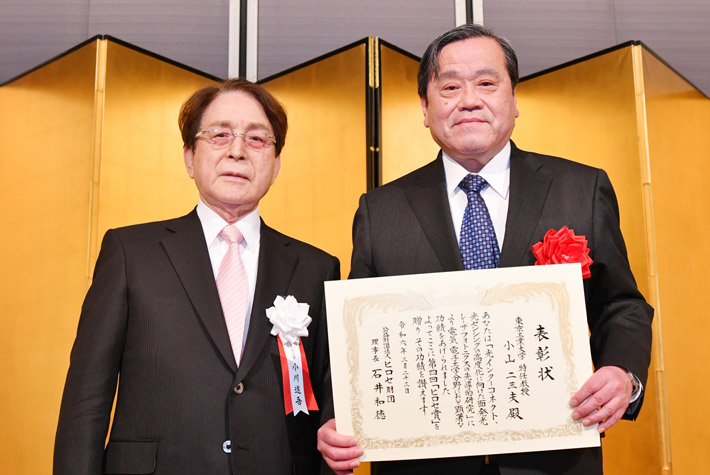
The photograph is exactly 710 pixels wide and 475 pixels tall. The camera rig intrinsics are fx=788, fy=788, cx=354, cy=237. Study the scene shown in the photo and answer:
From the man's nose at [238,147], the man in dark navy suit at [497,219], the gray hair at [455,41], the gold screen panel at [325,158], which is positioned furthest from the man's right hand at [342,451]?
the gold screen panel at [325,158]

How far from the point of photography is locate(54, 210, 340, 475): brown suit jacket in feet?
5.89

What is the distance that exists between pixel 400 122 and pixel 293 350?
4.69 feet

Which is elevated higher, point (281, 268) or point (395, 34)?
point (395, 34)

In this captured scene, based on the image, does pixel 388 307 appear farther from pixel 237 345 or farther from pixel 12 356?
pixel 12 356

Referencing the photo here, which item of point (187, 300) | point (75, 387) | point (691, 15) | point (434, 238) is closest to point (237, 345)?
point (187, 300)

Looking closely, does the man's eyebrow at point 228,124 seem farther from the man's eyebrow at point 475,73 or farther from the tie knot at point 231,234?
the man's eyebrow at point 475,73

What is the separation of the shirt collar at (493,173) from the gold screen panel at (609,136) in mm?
1188

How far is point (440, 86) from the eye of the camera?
6.27ft

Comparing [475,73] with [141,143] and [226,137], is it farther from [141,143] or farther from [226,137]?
[141,143]

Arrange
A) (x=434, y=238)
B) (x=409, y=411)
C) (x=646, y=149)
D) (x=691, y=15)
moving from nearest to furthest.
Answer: (x=409, y=411), (x=434, y=238), (x=646, y=149), (x=691, y=15)

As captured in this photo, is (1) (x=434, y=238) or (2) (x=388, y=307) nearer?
(2) (x=388, y=307)

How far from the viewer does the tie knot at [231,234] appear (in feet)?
6.69

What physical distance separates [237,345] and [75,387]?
1.27 ft

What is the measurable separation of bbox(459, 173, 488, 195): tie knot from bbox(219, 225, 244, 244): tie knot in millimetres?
602
